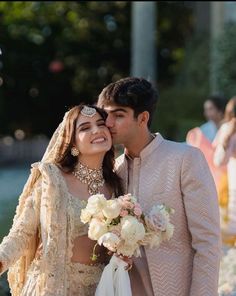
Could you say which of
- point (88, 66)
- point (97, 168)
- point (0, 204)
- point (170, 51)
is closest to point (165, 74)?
point (170, 51)

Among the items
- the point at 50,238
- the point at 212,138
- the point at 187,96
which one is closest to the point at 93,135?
the point at 50,238

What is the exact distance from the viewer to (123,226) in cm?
415

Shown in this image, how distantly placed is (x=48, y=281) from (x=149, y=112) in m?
0.92

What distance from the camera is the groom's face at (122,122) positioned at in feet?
14.6

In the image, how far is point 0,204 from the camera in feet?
34.2

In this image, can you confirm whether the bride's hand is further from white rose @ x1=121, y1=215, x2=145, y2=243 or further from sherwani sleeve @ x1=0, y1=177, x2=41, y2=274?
sherwani sleeve @ x1=0, y1=177, x2=41, y2=274

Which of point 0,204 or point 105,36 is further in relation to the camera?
point 105,36

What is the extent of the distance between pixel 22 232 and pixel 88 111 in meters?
0.65

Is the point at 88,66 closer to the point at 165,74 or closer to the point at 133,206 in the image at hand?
the point at 165,74

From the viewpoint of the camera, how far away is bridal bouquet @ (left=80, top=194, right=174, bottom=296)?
13.6 feet

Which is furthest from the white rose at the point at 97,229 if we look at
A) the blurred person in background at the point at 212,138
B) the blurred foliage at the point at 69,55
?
the blurred foliage at the point at 69,55

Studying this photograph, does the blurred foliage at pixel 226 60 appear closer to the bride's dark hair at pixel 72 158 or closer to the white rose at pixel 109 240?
the bride's dark hair at pixel 72 158

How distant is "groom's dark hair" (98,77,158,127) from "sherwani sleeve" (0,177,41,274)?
1.78 feet

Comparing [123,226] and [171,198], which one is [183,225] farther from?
[123,226]
